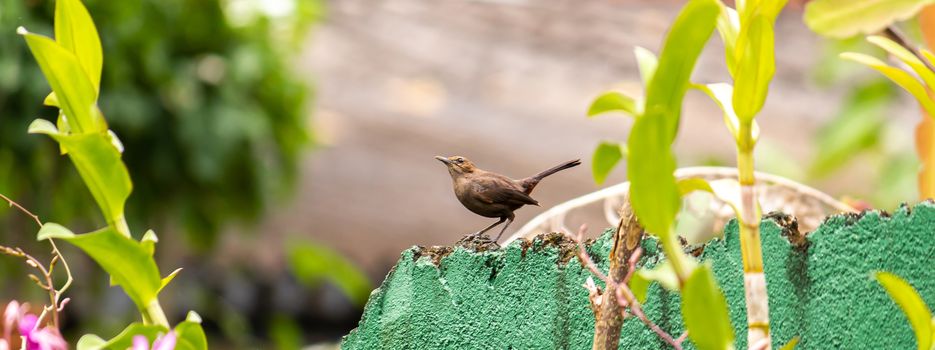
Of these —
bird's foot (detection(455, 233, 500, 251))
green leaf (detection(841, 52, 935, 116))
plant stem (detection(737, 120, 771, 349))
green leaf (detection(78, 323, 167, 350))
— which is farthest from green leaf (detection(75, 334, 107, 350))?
green leaf (detection(841, 52, 935, 116))

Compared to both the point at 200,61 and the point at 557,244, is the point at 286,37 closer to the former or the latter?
the point at 200,61

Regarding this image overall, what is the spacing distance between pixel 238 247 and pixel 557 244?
12.3 feet

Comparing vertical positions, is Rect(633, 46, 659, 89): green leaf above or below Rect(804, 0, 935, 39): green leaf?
below

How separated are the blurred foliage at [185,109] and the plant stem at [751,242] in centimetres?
213

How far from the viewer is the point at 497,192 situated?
2.62 ft

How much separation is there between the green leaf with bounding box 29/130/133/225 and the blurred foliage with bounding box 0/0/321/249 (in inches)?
75.7

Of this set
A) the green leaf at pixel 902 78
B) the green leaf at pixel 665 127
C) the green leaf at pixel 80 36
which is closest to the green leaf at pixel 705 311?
the green leaf at pixel 665 127

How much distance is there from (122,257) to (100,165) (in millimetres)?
55

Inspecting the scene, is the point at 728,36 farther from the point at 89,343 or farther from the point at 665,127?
the point at 89,343

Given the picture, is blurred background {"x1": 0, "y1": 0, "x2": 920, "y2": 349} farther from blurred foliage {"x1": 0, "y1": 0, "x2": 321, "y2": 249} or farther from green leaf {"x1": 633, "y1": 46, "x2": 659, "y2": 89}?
green leaf {"x1": 633, "y1": 46, "x2": 659, "y2": 89}

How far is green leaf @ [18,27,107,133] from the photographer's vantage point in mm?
599

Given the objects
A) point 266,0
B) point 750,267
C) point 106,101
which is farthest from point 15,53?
point 750,267

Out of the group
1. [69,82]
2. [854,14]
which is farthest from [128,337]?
[854,14]

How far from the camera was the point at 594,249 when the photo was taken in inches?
29.3
